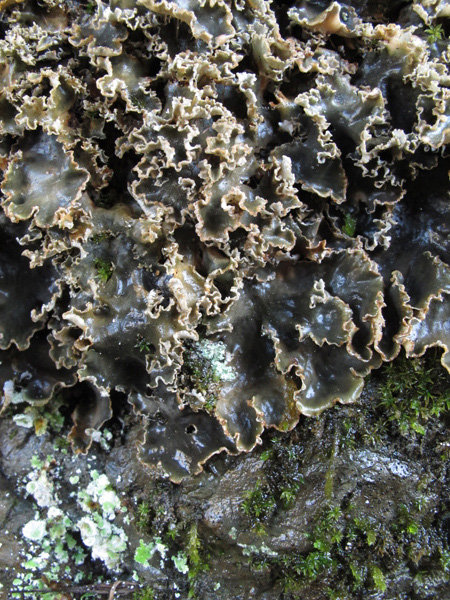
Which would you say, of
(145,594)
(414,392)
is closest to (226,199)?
(414,392)

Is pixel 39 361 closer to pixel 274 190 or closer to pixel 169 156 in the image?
pixel 169 156

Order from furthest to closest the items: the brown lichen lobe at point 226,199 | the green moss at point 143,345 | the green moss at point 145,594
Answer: the green moss at point 145,594 < the green moss at point 143,345 < the brown lichen lobe at point 226,199

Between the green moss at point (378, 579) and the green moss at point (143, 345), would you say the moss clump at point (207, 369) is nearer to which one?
the green moss at point (143, 345)

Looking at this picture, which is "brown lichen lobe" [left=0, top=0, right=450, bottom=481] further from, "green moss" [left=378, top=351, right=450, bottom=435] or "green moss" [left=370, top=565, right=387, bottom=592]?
"green moss" [left=370, top=565, right=387, bottom=592]

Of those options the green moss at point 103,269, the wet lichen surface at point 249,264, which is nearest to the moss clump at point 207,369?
the wet lichen surface at point 249,264

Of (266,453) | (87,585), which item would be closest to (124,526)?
(87,585)
